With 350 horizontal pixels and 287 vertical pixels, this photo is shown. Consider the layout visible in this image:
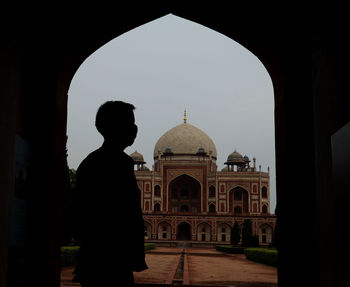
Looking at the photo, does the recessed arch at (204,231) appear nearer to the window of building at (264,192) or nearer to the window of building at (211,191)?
the window of building at (211,191)

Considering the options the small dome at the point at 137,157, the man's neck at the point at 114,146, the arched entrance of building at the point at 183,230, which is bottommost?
the arched entrance of building at the point at 183,230

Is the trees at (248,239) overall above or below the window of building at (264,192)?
below

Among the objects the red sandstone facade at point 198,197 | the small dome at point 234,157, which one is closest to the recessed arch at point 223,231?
the red sandstone facade at point 198,197

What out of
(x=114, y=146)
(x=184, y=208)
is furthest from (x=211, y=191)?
(x=114, y=146)

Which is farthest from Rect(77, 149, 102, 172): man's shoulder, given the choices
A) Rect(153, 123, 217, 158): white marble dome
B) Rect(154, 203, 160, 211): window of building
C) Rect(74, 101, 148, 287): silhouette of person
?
Rect(153, 123, 217, 158): white marble dome

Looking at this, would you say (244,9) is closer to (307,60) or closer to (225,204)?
(307,60)

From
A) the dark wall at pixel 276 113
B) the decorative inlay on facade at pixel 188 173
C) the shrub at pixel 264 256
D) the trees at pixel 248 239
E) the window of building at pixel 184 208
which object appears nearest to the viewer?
the dark wall at pixel 276 113

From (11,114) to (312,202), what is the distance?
8.06 ft

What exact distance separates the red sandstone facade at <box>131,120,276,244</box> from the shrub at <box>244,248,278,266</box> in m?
14.6

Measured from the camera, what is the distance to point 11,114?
3018 millimetres

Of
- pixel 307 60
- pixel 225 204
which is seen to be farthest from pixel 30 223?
pixel 225 204

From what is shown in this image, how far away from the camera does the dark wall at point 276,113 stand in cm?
328

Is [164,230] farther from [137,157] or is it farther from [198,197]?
[137,157]

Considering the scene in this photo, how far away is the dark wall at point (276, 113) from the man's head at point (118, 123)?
1113mm
